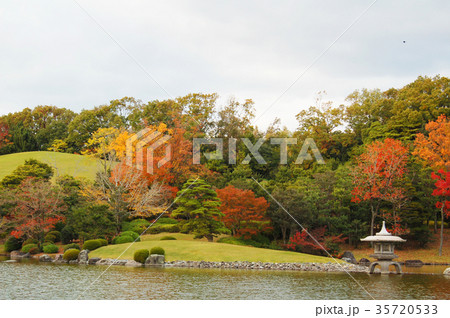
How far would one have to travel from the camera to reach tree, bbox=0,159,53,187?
36375mm

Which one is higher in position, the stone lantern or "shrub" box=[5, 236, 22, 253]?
the stone lantern

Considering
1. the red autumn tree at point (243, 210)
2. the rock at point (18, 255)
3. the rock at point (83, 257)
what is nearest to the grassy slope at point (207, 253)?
the rock at point (83, 257)

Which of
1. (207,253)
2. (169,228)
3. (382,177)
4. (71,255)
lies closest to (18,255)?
(71,255)

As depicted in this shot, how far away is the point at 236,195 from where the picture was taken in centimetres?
3006

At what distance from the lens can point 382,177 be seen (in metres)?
32.6

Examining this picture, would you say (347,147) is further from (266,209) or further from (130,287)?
(130,287)

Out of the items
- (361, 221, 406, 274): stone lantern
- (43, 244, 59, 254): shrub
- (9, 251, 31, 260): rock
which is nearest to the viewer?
(361, 221, 406, 274): stone lantern


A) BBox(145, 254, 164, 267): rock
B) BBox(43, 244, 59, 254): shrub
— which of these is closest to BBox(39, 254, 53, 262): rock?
BBox(43, 244, 59, 254): shrub

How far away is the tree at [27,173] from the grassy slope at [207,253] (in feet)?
47.2

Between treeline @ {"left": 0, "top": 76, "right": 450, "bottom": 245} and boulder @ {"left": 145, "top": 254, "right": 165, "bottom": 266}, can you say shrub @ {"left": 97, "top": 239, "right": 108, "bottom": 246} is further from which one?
treeline @ {"left": 0, "top": 76, "right": 450, "bottom": 245}

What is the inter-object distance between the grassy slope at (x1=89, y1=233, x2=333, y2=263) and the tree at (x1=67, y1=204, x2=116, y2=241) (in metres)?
2.11

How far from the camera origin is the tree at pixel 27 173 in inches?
1432

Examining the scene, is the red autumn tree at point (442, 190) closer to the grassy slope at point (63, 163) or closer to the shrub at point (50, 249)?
the shrub at point (50, 249)
